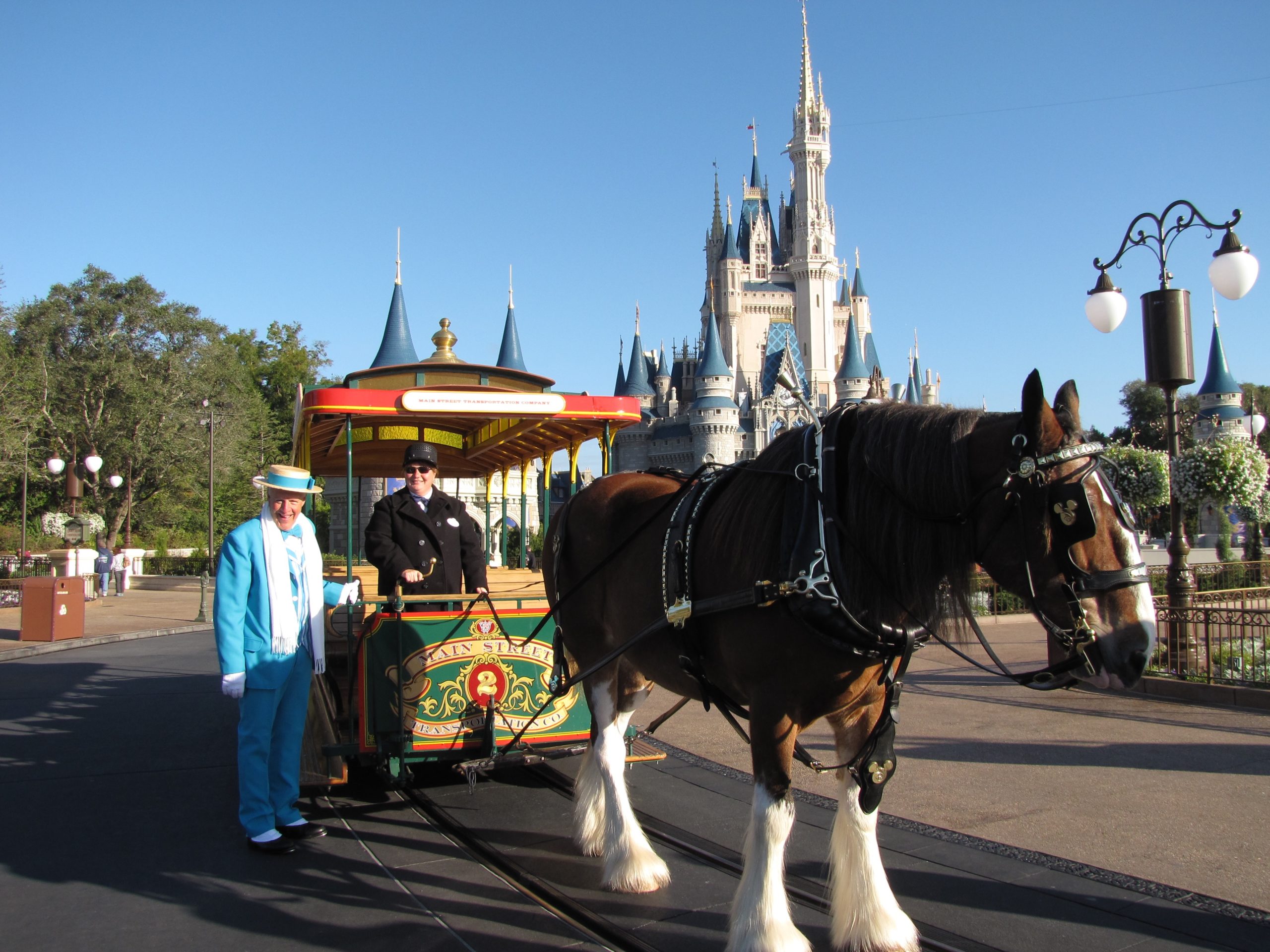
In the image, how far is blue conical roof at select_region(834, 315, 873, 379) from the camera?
7969 centimetres

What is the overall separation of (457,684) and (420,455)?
4.37ft

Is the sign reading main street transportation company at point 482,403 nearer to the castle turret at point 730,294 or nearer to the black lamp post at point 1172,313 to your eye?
the black lamp post at point 1172,313

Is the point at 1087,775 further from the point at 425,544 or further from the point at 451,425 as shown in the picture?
the point at 451,425

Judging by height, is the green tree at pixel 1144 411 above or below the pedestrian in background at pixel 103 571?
above

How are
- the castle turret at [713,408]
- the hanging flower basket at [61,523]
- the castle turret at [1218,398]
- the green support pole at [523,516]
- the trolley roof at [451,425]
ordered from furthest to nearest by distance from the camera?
the castle turret at [713,408] → the castle turret at [1218,398] → the hanging flower basket at [61,523] → the green support pole at [523,516] → the trolley roof at [451,425]

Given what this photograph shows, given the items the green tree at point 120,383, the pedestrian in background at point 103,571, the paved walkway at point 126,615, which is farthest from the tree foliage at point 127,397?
the paved walkway at point 126,615

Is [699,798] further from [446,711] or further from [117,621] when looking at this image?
[117,621]

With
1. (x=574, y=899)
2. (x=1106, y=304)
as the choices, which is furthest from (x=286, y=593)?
(x=1106, y=304)

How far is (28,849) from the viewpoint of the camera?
4551 millimetres

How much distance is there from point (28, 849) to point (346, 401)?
2.78 m

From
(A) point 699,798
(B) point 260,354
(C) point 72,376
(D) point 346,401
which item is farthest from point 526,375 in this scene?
(B) point 260,354

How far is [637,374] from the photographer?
3310 inches

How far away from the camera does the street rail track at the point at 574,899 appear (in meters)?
3.36

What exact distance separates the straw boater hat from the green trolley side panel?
810 millimetres
